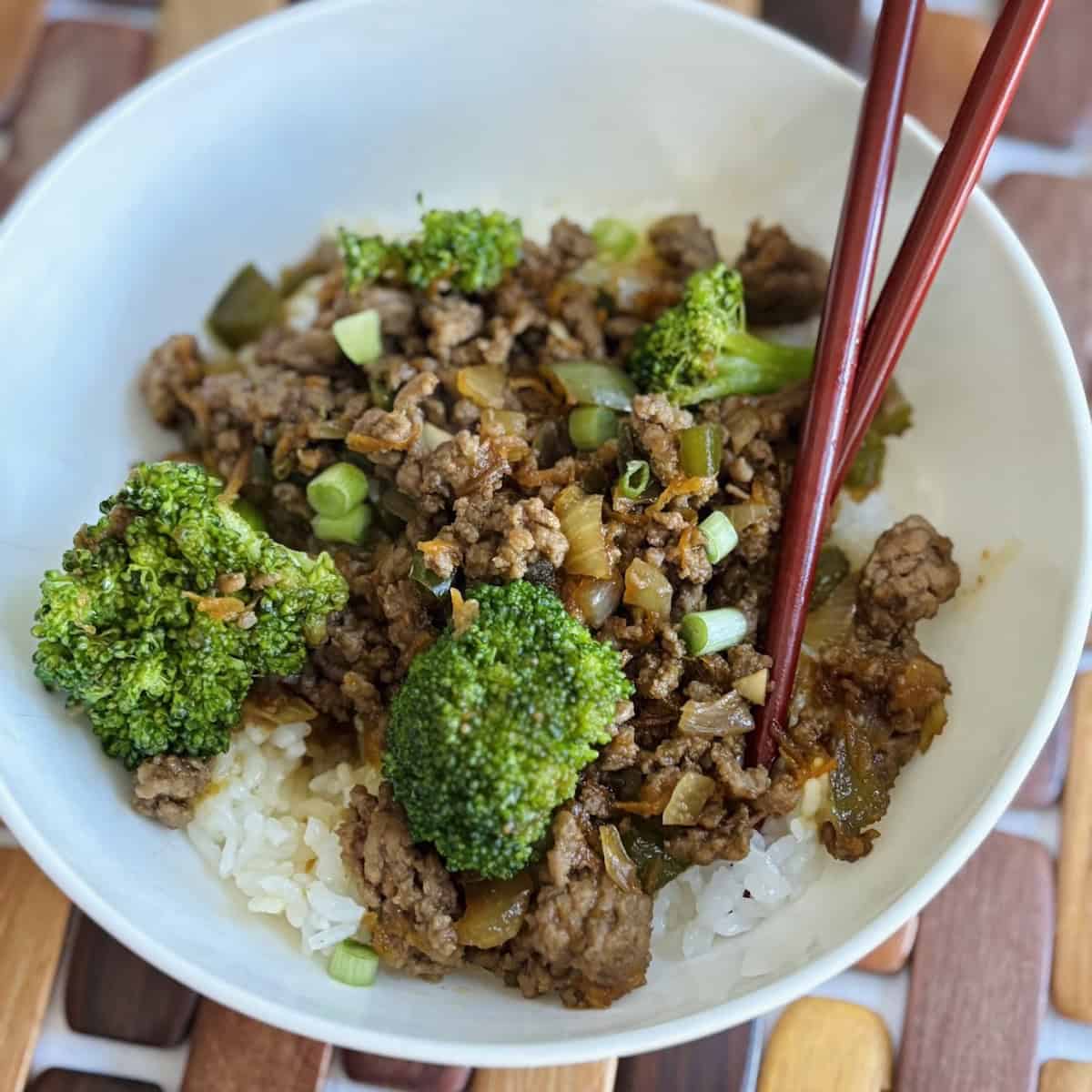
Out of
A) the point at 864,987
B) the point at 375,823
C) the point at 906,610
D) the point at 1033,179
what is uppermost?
the point at 1033,179

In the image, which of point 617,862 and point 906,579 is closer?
point 617,862

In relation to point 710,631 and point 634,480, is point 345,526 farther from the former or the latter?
point 710,631

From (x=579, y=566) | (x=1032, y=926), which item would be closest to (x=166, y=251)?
(x=579, y=566)

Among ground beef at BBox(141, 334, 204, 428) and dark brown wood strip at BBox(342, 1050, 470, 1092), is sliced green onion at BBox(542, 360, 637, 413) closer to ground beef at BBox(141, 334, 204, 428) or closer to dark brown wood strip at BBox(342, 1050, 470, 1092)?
ground beef at BBox(141, 334, 204, 428)

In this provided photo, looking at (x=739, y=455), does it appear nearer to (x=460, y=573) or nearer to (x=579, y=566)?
A: (x=579, y=566)

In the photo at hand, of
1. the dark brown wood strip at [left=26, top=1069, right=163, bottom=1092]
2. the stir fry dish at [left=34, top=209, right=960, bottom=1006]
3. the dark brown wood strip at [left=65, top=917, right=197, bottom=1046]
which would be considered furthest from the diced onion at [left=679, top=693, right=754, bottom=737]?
the dark brown wood strip at [left=26, top=1069, right=163, bottom=1092]

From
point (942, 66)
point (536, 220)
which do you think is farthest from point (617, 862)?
point (942, 66)
